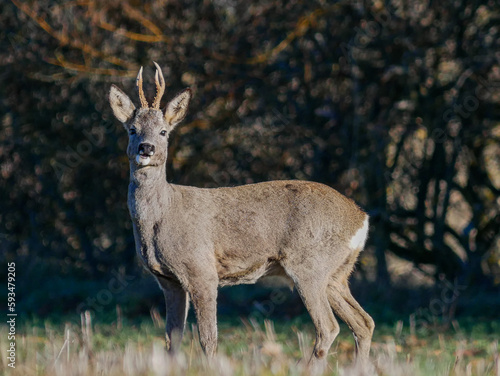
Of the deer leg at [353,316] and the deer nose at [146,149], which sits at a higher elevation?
the deer nose at [146,149]

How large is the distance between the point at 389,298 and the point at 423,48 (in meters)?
2.91

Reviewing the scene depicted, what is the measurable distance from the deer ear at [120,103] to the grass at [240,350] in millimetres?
1595

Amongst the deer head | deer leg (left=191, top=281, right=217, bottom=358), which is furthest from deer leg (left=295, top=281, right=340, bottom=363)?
the deer head

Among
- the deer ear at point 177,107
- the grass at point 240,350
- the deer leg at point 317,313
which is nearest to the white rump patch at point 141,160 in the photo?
the deer ear at point 177,107

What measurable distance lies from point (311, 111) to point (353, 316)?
433cm

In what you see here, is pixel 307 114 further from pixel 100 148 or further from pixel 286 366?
pixel 286 366

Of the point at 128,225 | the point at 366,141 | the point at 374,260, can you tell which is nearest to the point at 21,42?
the point at 128,225

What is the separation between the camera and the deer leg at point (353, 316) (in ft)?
21.7

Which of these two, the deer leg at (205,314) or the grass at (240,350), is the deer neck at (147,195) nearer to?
the deer leg at (205,314)

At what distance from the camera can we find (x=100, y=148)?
465 inches

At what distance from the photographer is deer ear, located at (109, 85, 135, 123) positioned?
6590 millimetres

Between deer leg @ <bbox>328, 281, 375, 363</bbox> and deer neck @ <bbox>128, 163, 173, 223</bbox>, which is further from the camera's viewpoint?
deer leg @ <bbox>328, 281, 375, 363</bbox>

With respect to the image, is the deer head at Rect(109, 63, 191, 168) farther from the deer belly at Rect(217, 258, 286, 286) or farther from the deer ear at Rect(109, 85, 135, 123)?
the deer belly at Rect(217, 258, 286, 286)

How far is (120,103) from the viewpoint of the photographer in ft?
21.8
